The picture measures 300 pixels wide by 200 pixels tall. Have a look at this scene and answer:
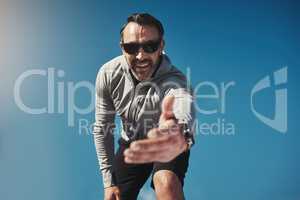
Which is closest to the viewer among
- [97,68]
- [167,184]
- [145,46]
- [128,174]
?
[167,184]

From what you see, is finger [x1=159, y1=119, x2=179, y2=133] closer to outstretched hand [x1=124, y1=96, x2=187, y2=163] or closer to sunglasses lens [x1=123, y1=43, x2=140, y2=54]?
outstretched hand [x1=124, y1=96, x2=187, y2=163]

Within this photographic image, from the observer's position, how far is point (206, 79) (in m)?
2.45

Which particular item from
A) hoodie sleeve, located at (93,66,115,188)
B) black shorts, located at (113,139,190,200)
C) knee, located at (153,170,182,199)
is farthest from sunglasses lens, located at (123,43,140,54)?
knee, located at (153,170,182,199)

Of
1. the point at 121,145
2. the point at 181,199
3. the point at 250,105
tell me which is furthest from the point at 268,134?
the point at 181,199

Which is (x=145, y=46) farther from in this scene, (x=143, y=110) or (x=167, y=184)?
(x=167, y=184)

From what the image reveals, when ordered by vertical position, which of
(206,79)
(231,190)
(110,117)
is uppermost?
(206,79)

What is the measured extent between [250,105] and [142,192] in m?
0.76

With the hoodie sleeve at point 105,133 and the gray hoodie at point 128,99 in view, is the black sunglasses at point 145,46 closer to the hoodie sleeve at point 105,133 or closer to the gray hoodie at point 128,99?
the gray hoodie at point 128,99

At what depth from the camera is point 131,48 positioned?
1839 millimetres

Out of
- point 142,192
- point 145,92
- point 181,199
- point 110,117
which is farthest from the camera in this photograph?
point 142,192

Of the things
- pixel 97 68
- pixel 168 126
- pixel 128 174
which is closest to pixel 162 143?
pixel 168 126

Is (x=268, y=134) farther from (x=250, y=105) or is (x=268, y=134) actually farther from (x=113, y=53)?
(x=113, y=53)

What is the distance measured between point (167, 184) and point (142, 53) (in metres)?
0.59

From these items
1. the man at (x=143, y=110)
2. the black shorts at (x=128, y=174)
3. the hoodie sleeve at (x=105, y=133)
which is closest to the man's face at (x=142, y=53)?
the man at (x=143, y=110)
